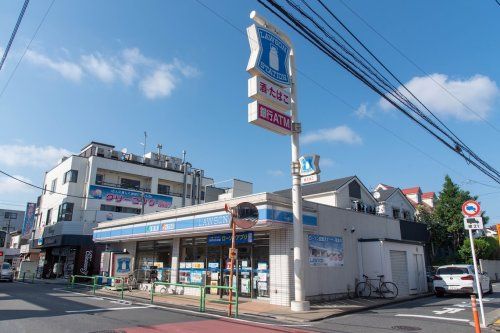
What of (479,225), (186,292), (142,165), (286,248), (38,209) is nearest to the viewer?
(479,225)

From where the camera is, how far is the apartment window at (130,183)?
42400mm

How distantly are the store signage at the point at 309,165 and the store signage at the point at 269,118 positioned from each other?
1199mm

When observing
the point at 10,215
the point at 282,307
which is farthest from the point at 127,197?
the point at 10,215

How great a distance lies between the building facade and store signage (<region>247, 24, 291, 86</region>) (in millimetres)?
4644

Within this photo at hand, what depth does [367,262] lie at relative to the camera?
18.7 m

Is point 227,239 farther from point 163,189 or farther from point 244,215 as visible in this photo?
point 163,189

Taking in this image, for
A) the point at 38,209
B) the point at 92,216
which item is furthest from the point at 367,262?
the point at 38,209

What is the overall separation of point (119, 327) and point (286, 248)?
7363 mm

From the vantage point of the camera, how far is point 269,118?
540 inches

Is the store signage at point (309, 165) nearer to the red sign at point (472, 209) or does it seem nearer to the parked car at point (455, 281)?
the red sign at point (472, 209)

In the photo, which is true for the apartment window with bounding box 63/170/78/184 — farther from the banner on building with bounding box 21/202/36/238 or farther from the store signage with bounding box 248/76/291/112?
the store signage with bounding box 248/76/291/112

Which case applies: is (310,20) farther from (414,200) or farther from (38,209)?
(38,209)

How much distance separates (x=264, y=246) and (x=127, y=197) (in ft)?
96.2

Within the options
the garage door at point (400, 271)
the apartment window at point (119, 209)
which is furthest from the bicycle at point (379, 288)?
the apartment window at point (119, 209)
